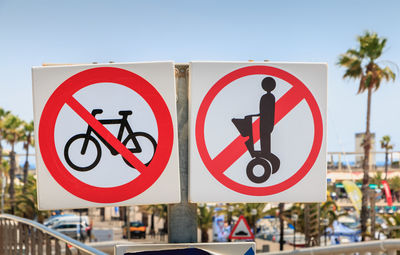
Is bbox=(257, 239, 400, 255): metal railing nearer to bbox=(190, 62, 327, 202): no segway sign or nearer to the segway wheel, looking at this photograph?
bbox=(190, 62, 327, 202): no segway sign

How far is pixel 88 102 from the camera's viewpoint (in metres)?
1.83

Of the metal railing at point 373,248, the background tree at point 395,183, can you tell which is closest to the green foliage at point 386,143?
the background tree at point 395,183

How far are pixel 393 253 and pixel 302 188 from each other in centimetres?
221

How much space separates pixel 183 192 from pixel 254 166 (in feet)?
0.98

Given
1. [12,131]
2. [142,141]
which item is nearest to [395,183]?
[12,131]

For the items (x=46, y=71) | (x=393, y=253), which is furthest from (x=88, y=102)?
(x=393, y=253)

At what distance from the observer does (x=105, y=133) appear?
1.81m

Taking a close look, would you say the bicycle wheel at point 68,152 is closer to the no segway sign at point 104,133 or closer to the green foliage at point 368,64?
the no segway sign at point 104,133

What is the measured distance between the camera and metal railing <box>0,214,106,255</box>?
10.1ft

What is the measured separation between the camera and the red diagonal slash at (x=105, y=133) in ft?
5.95

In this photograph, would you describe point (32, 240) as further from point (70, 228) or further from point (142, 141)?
point (70, 228)

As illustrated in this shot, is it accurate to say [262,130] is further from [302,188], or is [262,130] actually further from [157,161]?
[157,161]

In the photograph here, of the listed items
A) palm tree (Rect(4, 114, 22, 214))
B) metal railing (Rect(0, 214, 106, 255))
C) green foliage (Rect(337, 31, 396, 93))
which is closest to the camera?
A: metal railing (Rect(0, 214, 106, 255))

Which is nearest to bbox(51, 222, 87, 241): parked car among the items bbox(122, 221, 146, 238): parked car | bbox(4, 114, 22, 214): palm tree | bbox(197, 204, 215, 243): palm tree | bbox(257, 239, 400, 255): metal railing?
bbox(122, 221, 146, 238): parked car
